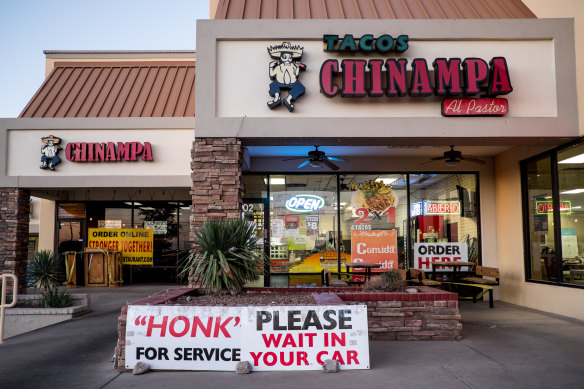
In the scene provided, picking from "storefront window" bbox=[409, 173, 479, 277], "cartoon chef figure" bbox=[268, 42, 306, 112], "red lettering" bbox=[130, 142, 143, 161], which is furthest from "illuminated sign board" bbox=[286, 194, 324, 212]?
"cartoon chef figure" bbox=[268, 42, 306, 112]

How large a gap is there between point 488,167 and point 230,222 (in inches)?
294

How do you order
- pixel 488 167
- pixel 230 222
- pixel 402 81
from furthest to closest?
1. pixel 488 167
2. pixel 402 81
3. pixel 230 222

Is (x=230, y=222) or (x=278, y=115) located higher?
(x=278, y=115)

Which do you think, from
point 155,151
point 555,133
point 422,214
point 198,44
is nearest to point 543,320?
point 555,133

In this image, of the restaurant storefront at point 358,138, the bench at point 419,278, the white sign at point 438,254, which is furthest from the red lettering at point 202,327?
the white sign at point 438,254

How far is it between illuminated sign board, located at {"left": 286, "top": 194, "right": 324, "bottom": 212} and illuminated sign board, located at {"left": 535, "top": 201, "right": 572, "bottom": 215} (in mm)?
5103

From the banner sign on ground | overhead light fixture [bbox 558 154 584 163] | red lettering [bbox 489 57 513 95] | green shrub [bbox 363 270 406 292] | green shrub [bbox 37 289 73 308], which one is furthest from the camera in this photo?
the banner sign on ground

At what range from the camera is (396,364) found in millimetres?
5879

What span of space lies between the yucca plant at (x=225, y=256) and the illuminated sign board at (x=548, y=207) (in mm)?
6029

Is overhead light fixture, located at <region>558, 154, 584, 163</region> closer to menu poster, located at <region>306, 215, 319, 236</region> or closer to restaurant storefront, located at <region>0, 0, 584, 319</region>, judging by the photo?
restaurant storefront, located at <region>0, 0, 584, 319</region>

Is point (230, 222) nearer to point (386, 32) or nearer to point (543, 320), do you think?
point (386, 32)

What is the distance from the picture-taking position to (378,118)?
8.77m

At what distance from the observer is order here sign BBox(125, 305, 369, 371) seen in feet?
18.4

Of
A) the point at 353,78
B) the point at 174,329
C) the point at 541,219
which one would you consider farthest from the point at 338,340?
the point at 541,219
